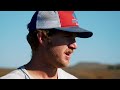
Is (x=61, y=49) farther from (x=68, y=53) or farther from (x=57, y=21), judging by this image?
(x=57, y=21)

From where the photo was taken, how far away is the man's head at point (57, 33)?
181cm

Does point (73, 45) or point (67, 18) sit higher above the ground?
point (67, 18)

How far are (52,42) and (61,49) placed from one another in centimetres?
8

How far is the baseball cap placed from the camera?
1.83 m

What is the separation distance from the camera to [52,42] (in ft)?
6.08

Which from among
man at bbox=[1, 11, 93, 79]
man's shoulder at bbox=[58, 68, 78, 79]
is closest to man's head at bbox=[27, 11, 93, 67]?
man at bbox=[1, 11, 93, 79]

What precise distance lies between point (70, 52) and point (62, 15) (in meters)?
0.24

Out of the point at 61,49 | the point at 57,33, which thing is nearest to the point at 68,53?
the point at 61,49

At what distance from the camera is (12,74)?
1780 mm

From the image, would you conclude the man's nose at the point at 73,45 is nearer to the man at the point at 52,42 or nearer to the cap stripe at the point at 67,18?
the man at the point at 52,42

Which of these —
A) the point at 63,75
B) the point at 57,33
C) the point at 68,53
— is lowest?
the point at 63,75

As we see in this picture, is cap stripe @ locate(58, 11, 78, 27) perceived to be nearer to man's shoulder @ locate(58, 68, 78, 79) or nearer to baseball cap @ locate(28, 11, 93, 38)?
baseball cap @ locate(28, 11, 93, 38)
